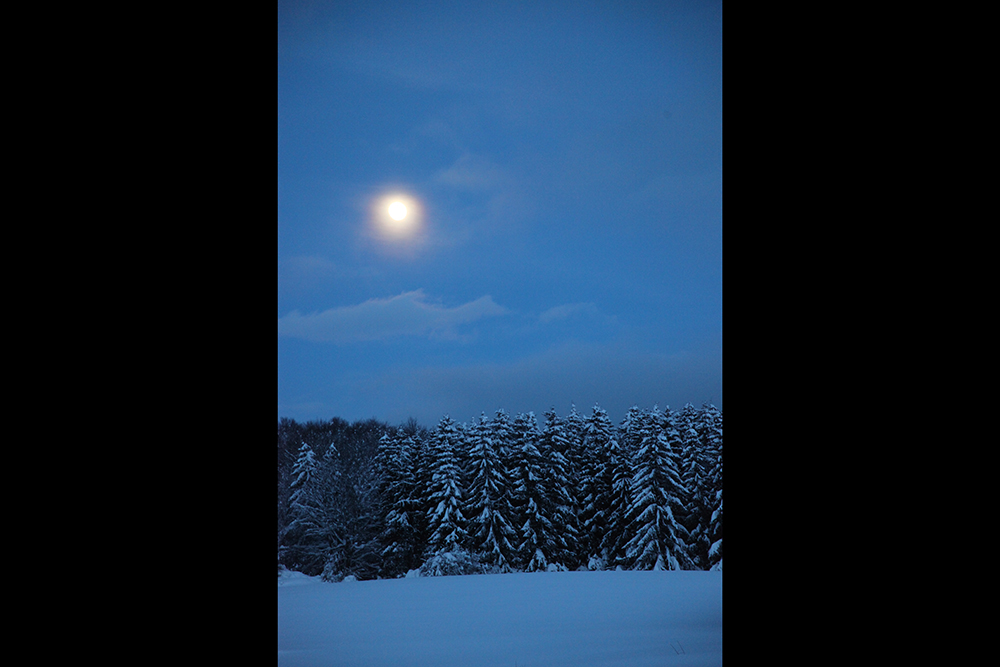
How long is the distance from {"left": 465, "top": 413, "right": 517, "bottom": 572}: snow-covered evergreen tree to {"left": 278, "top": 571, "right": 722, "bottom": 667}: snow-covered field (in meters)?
9.13

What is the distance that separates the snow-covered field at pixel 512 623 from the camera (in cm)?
319

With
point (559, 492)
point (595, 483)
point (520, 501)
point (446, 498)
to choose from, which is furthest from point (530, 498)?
point (446, 498)

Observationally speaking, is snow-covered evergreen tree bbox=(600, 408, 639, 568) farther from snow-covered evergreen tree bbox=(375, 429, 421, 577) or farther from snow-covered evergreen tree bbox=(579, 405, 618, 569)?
snow-covered evergreen tree bbox=(375, 429, 421, 577)

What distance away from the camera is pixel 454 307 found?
2888 cm

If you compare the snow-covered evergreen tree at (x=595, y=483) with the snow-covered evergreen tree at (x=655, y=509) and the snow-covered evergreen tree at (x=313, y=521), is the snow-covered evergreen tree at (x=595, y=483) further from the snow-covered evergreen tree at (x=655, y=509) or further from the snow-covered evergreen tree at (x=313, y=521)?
the snow-covered evergreen tree at (x=313, y=521)

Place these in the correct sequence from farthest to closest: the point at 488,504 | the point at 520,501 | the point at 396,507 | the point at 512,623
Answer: the point at 396,507, the point at 520,501, the point at 488,504, the point at 512,623

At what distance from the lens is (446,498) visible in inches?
630

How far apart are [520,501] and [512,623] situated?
39.8ft

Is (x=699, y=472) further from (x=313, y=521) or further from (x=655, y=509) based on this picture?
(x=313, y=521)
